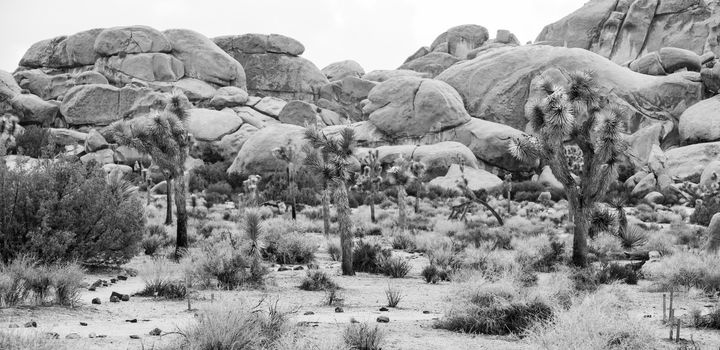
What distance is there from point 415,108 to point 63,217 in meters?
44.2

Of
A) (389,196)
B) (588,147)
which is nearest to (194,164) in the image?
(389,196)

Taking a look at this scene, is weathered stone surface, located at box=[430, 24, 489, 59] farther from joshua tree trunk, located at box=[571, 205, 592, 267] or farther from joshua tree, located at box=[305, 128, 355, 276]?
joshua tree, located at box=[305, 128, 355, 276]

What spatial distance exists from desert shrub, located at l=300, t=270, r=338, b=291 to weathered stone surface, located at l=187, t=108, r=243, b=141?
41843mm

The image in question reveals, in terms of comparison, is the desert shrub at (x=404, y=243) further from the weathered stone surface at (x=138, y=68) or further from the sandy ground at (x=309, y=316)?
the weathered stone surface at (x=138, y=68)

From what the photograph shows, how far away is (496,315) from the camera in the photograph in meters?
9.41

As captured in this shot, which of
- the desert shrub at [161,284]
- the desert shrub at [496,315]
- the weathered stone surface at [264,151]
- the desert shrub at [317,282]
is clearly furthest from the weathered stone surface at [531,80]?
the desert shrub at [496,315]

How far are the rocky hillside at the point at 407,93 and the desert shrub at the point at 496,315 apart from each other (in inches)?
1232

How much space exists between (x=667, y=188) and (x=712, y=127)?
10.2m

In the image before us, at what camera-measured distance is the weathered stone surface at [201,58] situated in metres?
70.4

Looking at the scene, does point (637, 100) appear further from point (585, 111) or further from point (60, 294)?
point (60, 294)

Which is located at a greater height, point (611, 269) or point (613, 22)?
point (613, 22)

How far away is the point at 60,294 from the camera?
31.2ft

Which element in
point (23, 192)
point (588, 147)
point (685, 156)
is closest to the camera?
point (23, 192)

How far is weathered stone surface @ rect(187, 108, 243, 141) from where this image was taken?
54.5 meters
